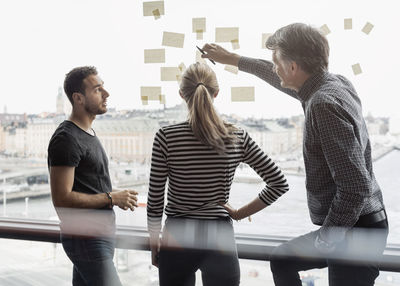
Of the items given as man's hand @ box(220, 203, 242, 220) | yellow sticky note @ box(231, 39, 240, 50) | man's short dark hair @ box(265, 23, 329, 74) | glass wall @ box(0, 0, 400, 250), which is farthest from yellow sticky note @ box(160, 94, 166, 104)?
man's short dark hair @ box(265, 23, 329, 74)

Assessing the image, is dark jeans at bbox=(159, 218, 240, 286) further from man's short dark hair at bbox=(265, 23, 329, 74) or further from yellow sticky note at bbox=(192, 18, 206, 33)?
yellow sticky note at bbox=(192, 18, 206, 33)

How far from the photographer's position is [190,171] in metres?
1.53

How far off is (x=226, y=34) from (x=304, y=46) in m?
0.69

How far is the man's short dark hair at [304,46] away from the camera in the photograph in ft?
4.54

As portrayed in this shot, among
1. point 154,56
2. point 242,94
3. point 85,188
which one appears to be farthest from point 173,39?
point 85,188

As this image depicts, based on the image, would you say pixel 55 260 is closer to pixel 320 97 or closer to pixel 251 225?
pixel 251 225

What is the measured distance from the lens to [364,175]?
129 centimetres

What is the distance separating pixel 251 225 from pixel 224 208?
1.79 feet

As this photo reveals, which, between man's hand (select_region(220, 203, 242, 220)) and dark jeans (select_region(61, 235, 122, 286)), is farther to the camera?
dark jeans (select_region(61, 235, 122, 286))

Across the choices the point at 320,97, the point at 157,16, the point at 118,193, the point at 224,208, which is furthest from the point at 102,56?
the point at 320,97

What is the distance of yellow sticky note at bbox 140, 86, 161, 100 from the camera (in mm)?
2123

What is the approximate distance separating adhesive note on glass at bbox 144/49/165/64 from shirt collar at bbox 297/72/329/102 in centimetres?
85

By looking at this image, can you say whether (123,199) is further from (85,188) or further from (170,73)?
(170,73)

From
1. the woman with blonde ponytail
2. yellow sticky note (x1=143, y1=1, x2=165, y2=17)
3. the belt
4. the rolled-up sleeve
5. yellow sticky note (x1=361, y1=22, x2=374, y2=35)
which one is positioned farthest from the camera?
yellow sticky note (x1=143, y1=1, x2=165, y2=17)
